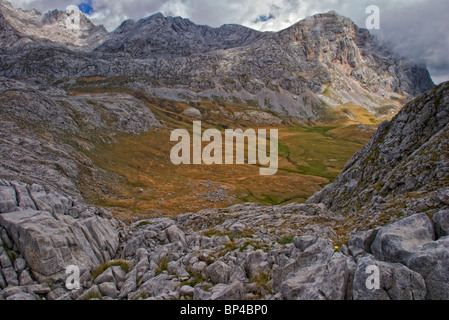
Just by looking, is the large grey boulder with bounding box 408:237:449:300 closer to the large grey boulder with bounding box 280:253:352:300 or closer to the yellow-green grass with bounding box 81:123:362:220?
the large grey boulder with bounding box 280:253:352:300

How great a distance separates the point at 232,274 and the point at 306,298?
496 cm

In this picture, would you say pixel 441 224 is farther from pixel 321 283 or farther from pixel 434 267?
pixel 321 283

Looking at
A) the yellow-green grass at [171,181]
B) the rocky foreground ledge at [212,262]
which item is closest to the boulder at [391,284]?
the rocky foreground ledge at [212,262]

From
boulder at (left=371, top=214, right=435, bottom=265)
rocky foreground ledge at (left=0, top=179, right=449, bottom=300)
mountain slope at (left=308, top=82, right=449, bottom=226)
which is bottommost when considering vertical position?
rocky foreground ledge at (left=0, top=179, right=449, bottom=300)

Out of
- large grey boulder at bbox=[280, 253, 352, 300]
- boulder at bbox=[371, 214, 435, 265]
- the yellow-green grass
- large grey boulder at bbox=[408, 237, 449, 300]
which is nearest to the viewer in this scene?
large grey boulder at bbox=[408, 237, 449, 300]

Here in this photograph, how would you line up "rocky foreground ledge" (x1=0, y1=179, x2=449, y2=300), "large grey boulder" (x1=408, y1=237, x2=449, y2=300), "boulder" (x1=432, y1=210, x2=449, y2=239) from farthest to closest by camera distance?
1. "boulder" (x1=432, y1=210, x2=449, y2=239)
2. "rocky foreground ledge" (x1=0, y1=179, x2=449, y2=300)
3. "large grey boulder" (x1=408, y1=237, x2=449, y2=300)

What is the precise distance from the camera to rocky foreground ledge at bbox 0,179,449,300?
10547 mm

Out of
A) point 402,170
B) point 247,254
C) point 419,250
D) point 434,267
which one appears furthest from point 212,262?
point 402,170

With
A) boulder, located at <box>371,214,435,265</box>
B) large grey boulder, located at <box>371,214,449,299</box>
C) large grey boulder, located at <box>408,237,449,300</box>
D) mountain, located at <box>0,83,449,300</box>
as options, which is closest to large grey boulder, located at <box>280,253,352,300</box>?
mountain, located at <box>0,83,449,300</box>

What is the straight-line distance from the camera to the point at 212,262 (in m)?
16.5

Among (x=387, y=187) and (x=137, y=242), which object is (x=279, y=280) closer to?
(x=137, y=242)

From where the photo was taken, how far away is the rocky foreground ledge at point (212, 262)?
1055 cm

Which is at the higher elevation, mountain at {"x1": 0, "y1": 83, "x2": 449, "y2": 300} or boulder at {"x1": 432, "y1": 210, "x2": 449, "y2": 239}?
boulder at {"x1": 432, "y1": 210, "x2": 449, "y2": 239}
